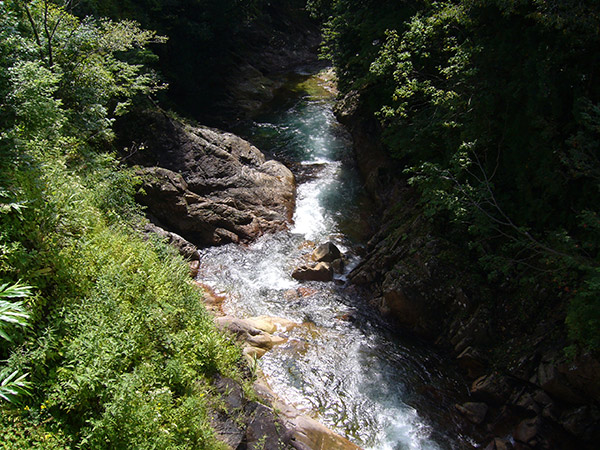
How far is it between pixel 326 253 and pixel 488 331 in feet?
16.9

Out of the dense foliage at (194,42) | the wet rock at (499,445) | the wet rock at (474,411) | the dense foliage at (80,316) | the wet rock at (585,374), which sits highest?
the dense foliage at (194,42)

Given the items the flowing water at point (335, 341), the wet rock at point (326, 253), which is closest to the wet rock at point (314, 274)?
the flowing water at point (335, 341)

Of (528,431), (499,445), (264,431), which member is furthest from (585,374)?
(264,431)

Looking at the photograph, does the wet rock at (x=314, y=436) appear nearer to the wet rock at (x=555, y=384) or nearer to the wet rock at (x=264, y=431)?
the wet rock at (x=264, y=431)

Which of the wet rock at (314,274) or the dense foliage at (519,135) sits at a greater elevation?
the dense foliage at (519,135)

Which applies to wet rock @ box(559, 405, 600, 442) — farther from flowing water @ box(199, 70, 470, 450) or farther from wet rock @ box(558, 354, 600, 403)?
flowing water @ box(199, 70, 470, 450)

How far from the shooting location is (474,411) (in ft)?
25.2

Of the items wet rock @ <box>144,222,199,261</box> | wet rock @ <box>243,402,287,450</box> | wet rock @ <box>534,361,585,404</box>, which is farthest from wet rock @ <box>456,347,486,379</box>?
wet rock @ <box>144,222,199,261</box>

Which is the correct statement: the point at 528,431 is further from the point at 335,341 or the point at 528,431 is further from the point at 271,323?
the point at 271,323

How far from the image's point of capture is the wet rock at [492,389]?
7723 mm

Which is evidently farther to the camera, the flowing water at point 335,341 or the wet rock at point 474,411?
the flowing water at point 335,341

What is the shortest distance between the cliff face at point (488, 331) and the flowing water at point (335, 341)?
1.82ft

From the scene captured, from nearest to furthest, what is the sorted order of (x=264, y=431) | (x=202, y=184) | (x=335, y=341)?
(x=264, y=431) → (x=335, y=341) → (x=202, y=184)

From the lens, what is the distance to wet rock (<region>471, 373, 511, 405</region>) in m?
7.72
